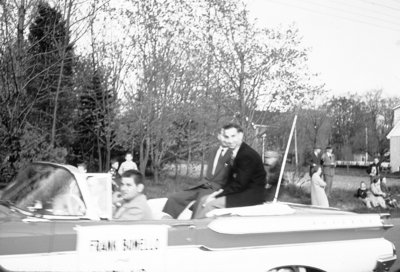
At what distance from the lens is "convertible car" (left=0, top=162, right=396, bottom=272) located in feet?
11.9

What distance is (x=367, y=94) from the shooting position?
86188 millimetres

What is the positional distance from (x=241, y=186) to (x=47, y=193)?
2.00 m

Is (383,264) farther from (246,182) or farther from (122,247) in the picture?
(122,247)

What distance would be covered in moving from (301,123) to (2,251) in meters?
60.3

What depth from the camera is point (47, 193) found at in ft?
13.7

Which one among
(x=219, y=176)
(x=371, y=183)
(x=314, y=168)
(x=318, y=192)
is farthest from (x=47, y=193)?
(x=371, y=183)

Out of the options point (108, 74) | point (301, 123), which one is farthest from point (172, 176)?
point (301, 123)

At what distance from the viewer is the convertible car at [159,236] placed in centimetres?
362

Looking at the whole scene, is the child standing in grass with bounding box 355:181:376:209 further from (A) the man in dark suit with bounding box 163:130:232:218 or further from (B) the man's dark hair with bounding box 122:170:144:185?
(B) the man's dark hair with bounding box 122:170:144:185

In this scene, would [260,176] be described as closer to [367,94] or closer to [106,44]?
[106,44]

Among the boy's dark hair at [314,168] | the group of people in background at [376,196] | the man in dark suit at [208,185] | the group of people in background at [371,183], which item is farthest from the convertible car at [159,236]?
the group of people in background at [376,196]

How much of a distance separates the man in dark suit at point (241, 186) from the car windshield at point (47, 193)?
148 centimetres

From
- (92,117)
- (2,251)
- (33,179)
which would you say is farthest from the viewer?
(92,117)

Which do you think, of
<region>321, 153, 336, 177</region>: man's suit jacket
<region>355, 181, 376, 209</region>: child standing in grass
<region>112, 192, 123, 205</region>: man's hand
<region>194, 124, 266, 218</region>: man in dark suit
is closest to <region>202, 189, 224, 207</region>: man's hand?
<region>194, 124, 266, 218</region>: man in dark suit
